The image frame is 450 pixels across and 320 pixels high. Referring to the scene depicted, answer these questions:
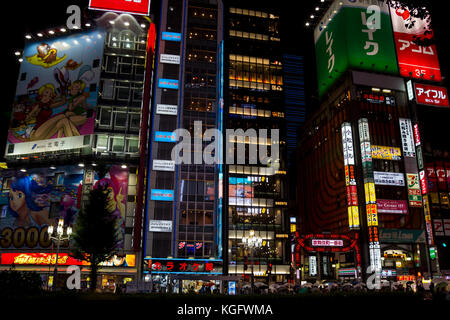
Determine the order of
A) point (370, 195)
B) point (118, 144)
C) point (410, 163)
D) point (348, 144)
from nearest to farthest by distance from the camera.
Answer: point (118, 144) → point (370, 195) → point (410, 163) → point (348, 144)

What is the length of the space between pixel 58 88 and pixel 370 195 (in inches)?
1859

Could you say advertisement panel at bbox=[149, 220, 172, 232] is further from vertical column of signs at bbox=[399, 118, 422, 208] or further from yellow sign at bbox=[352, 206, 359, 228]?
vertical column of signs at bbox=[399, 118, 422, 208]

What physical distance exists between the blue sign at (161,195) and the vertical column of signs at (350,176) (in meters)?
28.4

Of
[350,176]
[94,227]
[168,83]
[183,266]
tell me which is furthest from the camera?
[350,176]

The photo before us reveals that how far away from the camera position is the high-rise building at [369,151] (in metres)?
54.1

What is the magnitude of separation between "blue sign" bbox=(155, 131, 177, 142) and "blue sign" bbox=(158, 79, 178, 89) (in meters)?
6.89

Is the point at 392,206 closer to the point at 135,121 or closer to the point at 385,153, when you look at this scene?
the point at 385,153

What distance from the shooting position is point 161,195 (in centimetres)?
4641

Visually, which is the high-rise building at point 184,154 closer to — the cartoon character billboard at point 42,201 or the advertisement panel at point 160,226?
the advertisement panel at point 160,226

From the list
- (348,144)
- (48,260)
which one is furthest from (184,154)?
(348,144)

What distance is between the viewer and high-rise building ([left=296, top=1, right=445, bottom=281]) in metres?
54.1

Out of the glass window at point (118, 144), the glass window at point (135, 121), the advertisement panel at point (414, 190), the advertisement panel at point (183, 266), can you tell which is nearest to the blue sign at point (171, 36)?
Result: the glass window at point (135, 121)
